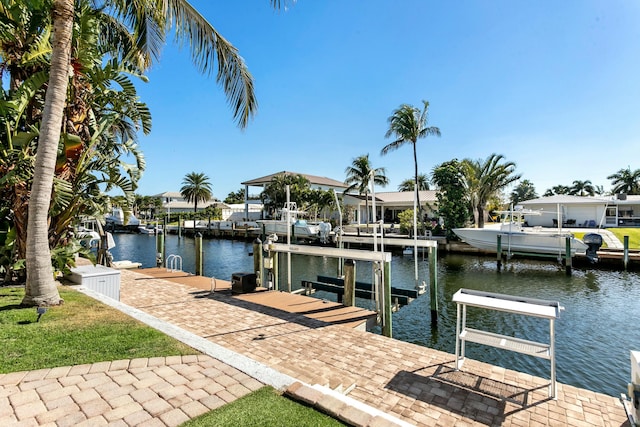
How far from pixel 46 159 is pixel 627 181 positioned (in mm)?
74737

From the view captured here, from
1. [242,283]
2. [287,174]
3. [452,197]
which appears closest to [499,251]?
[452,197]

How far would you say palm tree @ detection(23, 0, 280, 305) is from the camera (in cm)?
614

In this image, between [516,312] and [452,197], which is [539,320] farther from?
[452,197]

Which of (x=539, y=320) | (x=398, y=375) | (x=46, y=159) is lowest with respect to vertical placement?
(x=539, y=320)

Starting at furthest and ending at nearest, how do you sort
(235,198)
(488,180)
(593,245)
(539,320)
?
1. (235,198)
2. (488,180)
3. (593,245)
4. (539,320)

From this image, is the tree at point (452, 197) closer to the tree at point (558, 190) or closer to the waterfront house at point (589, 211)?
the waterfront house at point (589, 211)

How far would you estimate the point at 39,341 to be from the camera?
4.86 meters

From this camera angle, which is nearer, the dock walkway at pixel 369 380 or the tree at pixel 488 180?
the dock walkway at pixel 369 380

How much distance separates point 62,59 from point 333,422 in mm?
7547

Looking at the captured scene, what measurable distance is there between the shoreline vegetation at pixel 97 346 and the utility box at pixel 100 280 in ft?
5.37

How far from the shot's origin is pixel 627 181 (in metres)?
55.5

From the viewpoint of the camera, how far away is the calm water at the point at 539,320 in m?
7.77

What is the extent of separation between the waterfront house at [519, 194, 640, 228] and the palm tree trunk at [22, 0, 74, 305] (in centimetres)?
3795

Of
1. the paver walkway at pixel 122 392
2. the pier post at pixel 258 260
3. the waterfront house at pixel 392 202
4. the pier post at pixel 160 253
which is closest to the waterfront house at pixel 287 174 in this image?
the waterfront house at pixel 392 202
